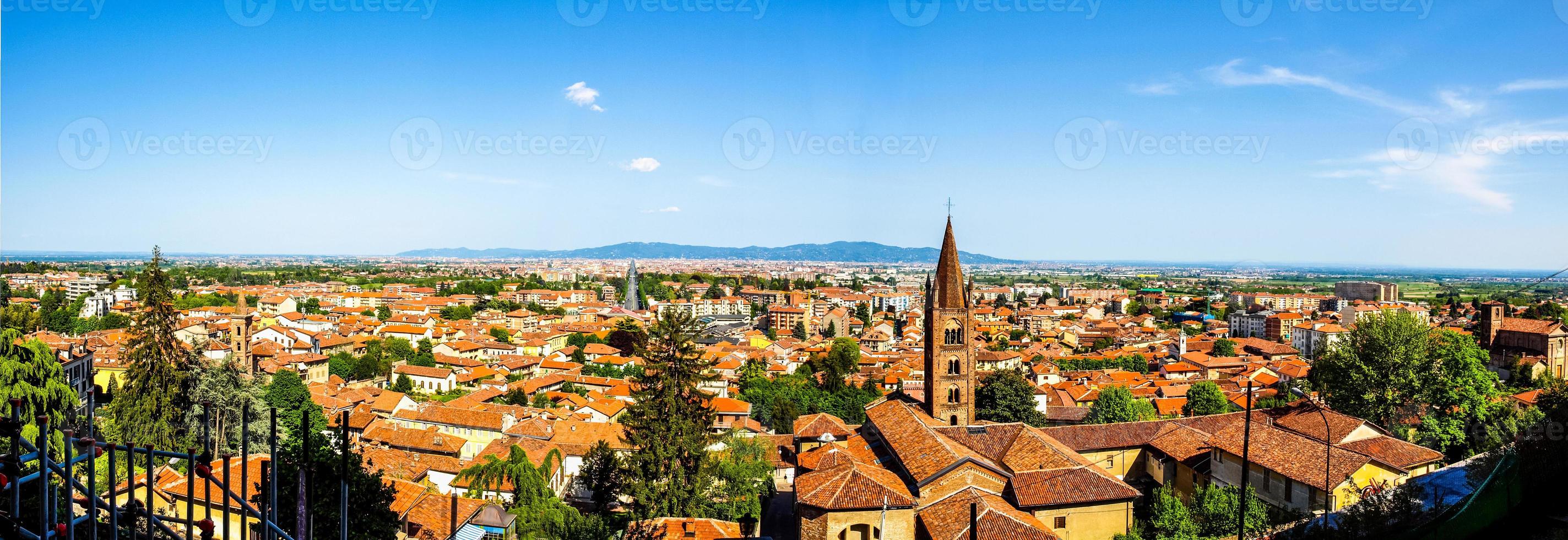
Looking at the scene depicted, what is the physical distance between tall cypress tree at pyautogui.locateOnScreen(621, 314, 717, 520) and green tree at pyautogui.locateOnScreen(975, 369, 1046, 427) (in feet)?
41.9

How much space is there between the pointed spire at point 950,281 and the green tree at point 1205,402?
522 inches

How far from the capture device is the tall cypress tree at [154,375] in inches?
734

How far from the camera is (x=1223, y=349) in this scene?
2045 inches

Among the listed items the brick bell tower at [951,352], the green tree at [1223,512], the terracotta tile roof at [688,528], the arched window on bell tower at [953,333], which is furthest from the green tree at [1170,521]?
the terracotta tile roof at [688,528]

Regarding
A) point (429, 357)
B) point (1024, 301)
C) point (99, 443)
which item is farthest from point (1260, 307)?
point (99, 443)

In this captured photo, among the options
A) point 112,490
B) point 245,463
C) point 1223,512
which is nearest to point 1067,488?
point 1223,512

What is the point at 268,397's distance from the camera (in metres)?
28.2

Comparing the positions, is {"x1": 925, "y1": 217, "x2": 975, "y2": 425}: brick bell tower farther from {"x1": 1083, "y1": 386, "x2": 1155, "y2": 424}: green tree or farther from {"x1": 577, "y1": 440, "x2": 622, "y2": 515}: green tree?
{"x1": 577, "y1": 440, "x2": 622, "y2": 515}: green tree

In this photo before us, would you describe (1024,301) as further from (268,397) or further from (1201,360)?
(268,397)

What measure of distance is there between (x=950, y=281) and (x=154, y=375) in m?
20.3

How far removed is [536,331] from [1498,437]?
184 feet

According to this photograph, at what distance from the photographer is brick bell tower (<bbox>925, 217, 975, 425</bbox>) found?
72.0ft

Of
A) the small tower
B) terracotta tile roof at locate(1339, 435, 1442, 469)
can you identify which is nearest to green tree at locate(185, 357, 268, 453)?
the small tower

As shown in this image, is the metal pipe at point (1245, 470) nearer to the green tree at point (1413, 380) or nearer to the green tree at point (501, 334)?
the green tree at point (1413, 380)
